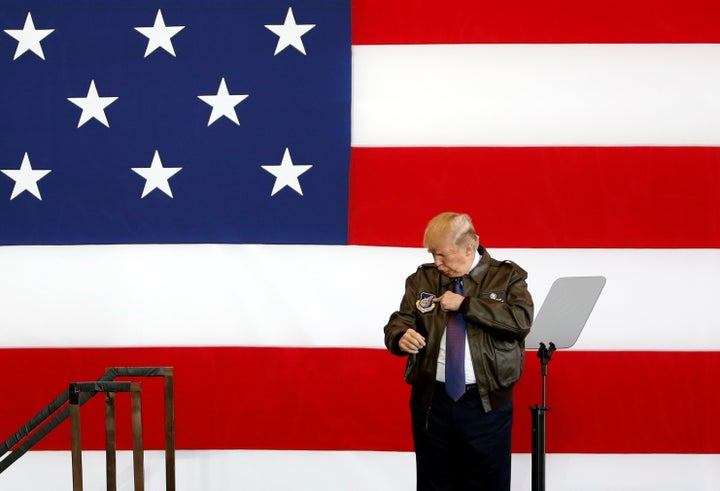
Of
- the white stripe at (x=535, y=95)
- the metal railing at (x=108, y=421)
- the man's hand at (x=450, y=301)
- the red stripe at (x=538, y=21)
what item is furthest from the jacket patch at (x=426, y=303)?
the red stripe at (x=538, y=21)

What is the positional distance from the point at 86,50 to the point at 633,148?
5.65ft

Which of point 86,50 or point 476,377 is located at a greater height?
point 86,50

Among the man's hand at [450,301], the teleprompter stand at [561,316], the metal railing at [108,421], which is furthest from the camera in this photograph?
the teleprompter stand at [561,316]

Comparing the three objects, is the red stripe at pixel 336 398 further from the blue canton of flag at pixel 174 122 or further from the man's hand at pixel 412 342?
the man's hand at pixel 412 342

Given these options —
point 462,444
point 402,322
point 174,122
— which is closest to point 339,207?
point 174,122

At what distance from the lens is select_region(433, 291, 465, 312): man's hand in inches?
65.6

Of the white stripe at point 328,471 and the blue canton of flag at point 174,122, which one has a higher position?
the blue canton of flag at point 174,122

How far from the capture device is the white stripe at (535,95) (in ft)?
7.80

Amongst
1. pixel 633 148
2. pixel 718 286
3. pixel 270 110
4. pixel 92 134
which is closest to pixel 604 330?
pixel 718 286

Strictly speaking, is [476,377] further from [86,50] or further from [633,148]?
[86,50]

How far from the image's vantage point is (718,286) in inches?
94.2

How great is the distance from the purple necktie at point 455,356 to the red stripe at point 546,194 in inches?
27.8

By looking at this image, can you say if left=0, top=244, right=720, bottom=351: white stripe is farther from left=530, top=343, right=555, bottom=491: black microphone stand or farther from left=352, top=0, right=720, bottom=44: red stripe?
left=352, top=0, right=720, bottom=44: red stripe

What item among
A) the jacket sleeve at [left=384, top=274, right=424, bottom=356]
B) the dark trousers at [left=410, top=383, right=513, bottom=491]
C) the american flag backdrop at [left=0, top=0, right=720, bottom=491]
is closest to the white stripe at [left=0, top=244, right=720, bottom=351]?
the american flag backdrop at [left=0, top=0, right=720, bottom=491]
